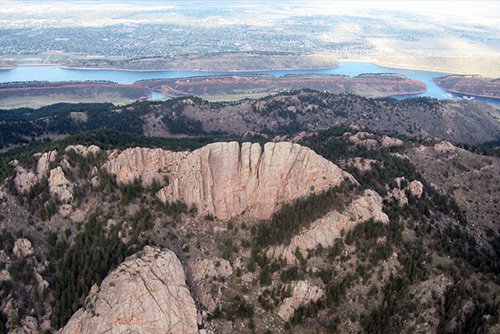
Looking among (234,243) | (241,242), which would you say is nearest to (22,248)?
(234,243)

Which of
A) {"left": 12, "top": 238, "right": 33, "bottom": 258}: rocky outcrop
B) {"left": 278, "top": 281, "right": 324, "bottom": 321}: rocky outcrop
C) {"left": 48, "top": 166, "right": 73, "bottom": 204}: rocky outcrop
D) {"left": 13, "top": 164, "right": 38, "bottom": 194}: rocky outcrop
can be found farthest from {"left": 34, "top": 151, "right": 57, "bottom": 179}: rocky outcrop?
{"left": 278, "top": 281, "right": 324, "bottom": 321}: rocky outcrop

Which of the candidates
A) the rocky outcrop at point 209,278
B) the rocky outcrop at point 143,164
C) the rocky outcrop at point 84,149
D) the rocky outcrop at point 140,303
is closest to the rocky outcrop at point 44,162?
the rocky outcrop at point 84,149

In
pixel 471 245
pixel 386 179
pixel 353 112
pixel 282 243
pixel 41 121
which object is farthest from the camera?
pixel 353 112

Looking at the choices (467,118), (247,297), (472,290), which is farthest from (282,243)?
(467,118)

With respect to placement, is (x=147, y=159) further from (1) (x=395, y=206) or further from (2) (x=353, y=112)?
(2) (x=353, y=112)

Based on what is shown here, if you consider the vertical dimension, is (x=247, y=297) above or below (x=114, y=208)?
below

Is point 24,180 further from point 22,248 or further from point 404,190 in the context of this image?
point 404,190

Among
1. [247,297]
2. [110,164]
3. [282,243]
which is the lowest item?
[247,297]

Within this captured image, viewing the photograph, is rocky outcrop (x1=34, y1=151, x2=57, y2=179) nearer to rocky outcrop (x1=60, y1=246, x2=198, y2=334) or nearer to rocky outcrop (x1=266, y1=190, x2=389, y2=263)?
rocky outcrop (x1=60, y1=246, x2=198, y2=334)
